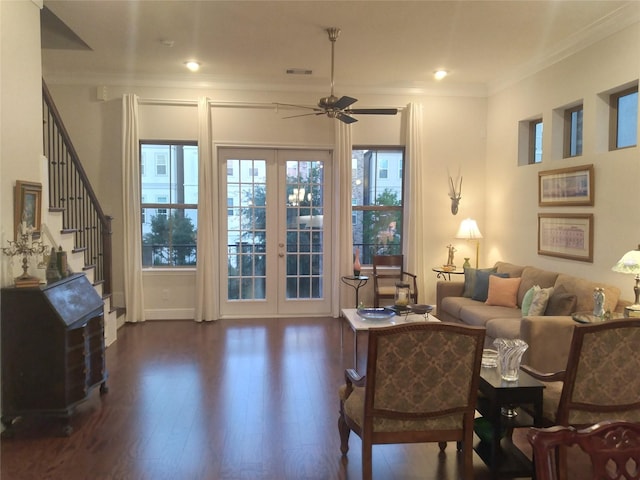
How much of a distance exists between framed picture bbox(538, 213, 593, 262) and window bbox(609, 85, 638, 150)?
0.73 m

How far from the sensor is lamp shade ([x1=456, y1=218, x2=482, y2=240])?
653cm

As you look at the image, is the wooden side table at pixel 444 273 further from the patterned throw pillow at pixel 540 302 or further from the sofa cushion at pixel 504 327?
the patterned throw pillow at pixel 540 302

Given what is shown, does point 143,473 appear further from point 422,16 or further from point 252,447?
point 422,16

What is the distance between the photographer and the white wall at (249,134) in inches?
253

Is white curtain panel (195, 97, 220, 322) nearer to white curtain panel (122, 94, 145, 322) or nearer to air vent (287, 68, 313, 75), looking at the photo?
white curtain panel (122, 94, 145, 322)

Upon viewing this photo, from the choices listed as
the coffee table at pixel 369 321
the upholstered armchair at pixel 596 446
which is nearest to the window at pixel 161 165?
the coffee table at pixel 369 321

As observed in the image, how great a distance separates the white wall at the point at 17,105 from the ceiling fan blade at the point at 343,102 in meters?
2.48

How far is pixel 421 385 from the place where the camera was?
7.72 ft

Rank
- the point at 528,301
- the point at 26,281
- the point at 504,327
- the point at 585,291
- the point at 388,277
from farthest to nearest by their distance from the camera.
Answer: the point at 388,277, the point at 528,301, the point at 504,327, the point at 585,291, the point at 26,281

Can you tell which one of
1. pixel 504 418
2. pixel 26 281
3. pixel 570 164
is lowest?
pixel 504 418

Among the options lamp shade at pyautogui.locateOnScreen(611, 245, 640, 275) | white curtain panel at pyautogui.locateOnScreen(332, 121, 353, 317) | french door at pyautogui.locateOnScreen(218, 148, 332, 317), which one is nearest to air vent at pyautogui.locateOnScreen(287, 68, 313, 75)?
white curtain panel at pyautogui.locateOnScreen(332, 121, 353, 317)

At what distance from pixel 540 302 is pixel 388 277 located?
8.52ft

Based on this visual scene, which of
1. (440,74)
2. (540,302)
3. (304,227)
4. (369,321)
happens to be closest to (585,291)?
(540,302)

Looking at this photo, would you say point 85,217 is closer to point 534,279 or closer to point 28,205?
point 28,205
